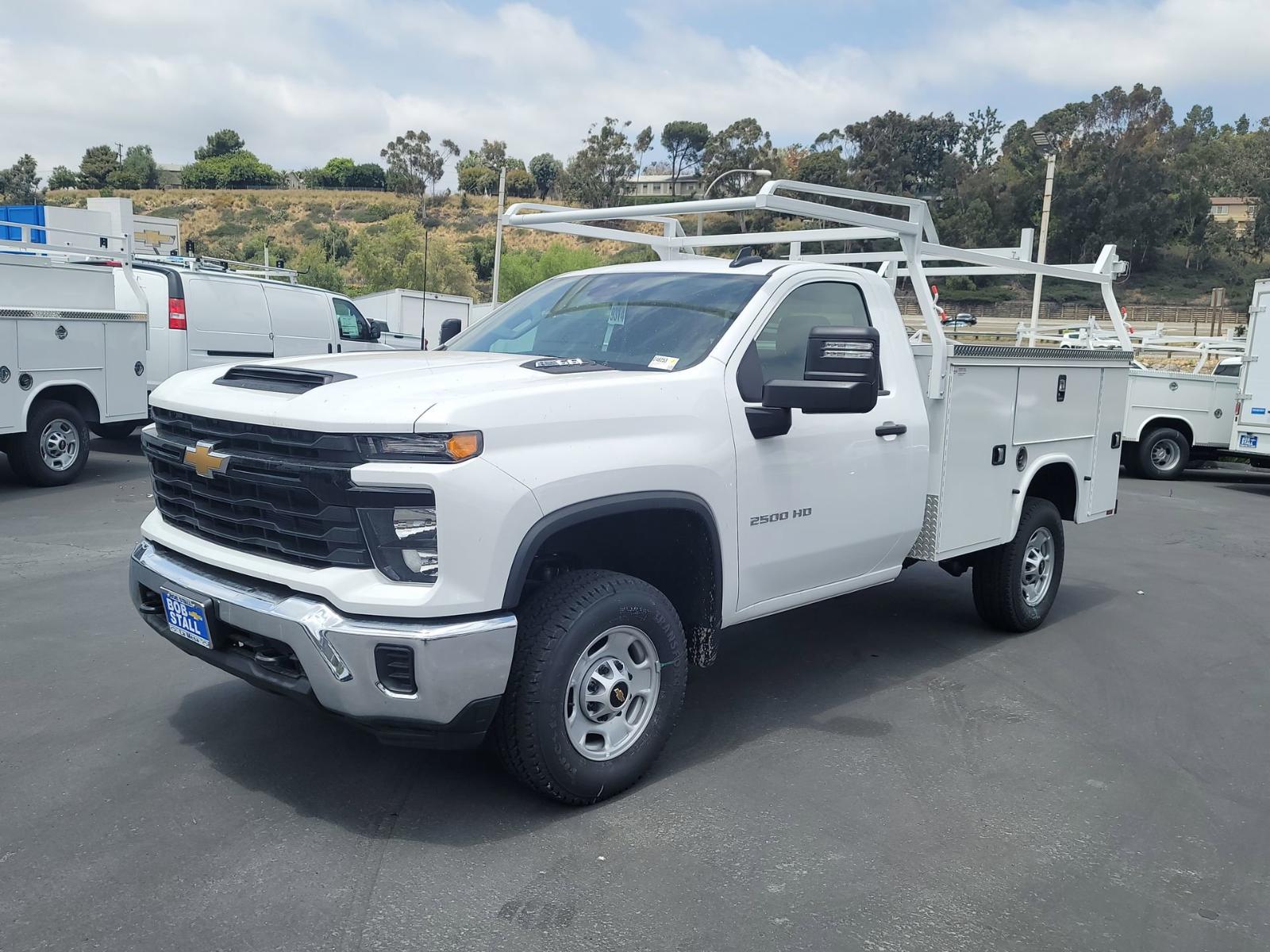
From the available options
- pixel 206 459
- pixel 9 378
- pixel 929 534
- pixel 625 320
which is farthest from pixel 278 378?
pixel 9 378

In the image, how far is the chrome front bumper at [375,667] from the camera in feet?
10.6

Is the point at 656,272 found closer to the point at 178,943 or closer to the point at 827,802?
the point at 827,802

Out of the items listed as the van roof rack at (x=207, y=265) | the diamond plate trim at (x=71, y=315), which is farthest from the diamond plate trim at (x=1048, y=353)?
the van roof rack at (x=207, y=265)

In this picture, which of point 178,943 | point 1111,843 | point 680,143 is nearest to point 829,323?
point 1111,843

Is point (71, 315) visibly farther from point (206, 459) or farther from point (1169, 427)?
point (1169, 427)

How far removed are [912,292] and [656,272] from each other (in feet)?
5.60

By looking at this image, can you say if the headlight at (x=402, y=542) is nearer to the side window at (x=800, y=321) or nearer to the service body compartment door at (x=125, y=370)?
the side window at (x=800, y=321)

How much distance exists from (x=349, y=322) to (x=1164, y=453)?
A: 12.2m

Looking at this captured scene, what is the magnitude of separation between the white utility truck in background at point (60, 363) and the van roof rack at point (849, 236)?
5.77 m

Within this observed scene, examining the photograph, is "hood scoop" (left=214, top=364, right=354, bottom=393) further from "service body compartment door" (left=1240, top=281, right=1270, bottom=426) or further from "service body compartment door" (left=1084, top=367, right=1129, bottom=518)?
"service body compartment door" (left=1240, top=281, right=1270, bottom=426)

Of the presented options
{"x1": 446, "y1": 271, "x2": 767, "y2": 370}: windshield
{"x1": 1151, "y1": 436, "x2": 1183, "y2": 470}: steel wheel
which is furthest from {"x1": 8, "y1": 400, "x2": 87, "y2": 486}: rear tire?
{"x1": 1151, "y1": 436, "x2": 1183, "y2": 470}: steel wheel

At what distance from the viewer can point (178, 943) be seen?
9.51 feet

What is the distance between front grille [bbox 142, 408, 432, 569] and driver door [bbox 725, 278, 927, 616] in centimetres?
156

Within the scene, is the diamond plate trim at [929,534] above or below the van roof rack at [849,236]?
below
